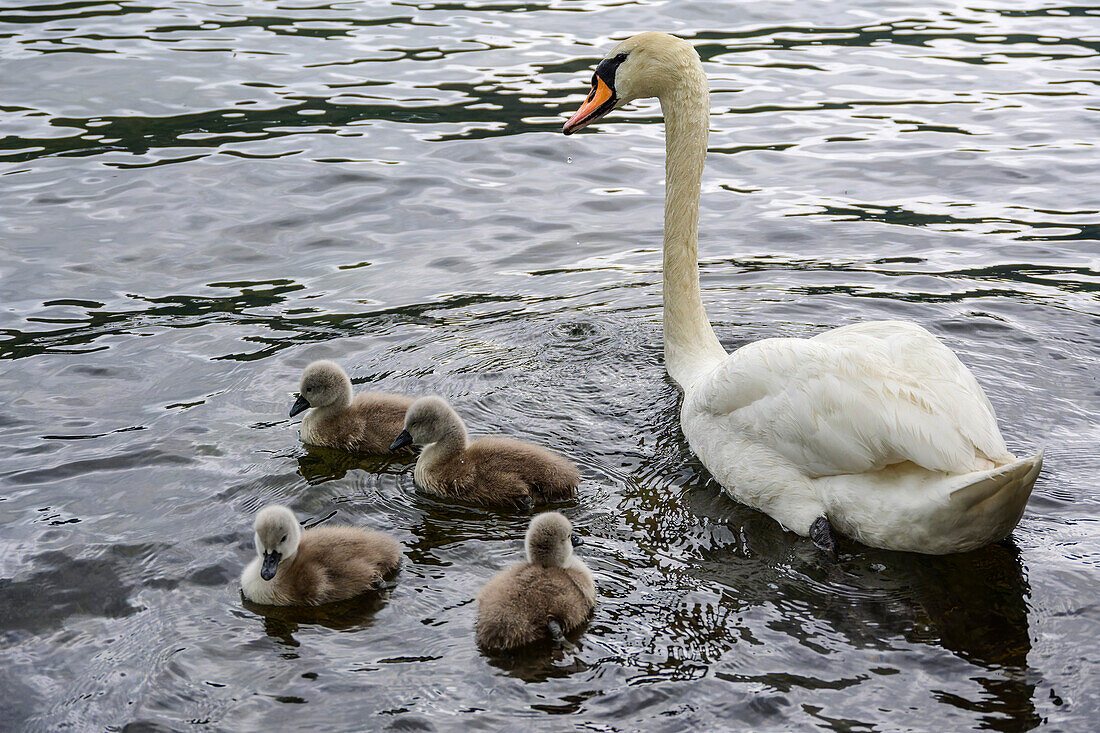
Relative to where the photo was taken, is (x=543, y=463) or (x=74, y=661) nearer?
(x=74, y=661)

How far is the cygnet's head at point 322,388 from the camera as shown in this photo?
6.82 metres

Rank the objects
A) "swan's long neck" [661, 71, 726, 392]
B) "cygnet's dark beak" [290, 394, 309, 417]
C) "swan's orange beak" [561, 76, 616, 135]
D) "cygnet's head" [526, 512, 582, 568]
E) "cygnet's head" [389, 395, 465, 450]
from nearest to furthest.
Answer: "cygnet's head" [526, 512, 582, 568] < "cygnet's head" [389, 395, 465, 450] < "cygnet's dark beak" [290, 394, 309, 417] < "swan's long neck" [661, 71, 726, 392] < "swan's orange beak" [561, 76, 616, 135]

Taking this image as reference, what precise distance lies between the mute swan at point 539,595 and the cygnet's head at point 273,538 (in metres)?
0.88

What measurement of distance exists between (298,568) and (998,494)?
120 inches

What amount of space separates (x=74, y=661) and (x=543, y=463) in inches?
93.3

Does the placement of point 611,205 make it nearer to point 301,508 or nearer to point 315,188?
point 315,188

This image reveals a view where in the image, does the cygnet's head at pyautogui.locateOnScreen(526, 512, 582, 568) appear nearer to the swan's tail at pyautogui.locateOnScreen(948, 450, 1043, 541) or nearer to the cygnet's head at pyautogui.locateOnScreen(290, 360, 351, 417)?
the swan's tail at pyautogui.locateOnScreen(948, 450, 1043, 541)

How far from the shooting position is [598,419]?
23.4 feet

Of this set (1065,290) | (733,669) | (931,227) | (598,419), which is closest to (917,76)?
(931,227)

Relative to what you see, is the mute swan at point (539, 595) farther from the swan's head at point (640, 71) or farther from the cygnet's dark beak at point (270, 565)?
the swan's head at point (640, 71)

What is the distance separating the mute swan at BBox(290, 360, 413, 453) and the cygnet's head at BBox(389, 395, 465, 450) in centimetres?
40

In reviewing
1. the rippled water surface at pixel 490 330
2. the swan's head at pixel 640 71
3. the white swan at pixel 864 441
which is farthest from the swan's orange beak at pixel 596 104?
the white swan at pixel 864 441

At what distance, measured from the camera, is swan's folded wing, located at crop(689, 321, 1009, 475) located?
530cm

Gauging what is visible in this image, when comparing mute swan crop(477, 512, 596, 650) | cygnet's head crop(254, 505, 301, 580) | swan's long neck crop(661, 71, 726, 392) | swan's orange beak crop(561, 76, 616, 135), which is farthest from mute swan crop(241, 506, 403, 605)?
swan's orange beak crop(561, 76, 616, 135)
